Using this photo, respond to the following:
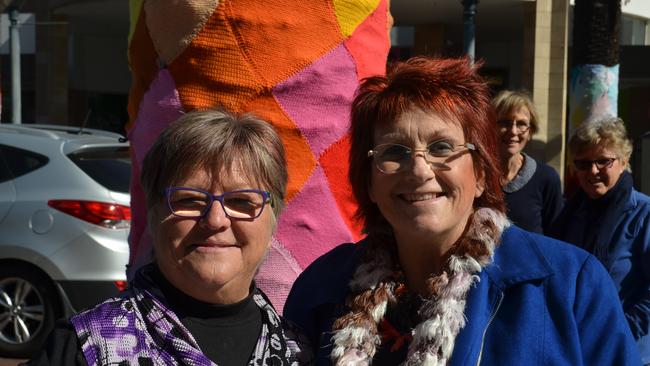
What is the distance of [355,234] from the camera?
2.71 metres

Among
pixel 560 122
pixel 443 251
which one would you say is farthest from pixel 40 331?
pixel 560 122

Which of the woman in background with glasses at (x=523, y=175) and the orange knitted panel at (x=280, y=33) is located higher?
the orange knitted panel at (x=280, y=33)

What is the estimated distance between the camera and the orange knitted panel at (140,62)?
2.61 metres

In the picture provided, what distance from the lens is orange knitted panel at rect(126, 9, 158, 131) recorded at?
2.61m

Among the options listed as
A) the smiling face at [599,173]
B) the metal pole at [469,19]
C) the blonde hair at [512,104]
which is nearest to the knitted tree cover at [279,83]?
the smiling face at [599,173]

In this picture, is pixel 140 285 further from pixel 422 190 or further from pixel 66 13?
pixel 66 13

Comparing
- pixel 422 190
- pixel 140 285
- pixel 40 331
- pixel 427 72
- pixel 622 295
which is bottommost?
pixel 40 331

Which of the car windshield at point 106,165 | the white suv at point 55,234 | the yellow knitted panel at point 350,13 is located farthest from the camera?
the car windshield at point 106,165

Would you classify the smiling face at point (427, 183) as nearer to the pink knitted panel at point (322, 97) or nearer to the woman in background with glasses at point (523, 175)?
the pink knitted panel at point (322, 97)

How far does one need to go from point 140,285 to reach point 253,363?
30cm

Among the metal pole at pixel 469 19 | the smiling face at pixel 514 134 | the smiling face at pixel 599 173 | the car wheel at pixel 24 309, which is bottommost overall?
the car wheel at pixel 24 309

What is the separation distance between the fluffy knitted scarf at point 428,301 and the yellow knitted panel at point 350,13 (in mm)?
675

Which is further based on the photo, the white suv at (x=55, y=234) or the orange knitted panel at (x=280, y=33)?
the white suv at (x=55, y=234)

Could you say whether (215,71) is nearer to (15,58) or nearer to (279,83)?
(279,83)
